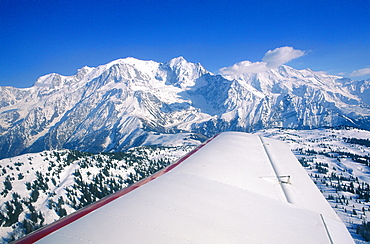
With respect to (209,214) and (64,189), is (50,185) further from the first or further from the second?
(209,214)

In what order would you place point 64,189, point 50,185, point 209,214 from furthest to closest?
1. point 50,185
2. point 64,189
3. point 209,214

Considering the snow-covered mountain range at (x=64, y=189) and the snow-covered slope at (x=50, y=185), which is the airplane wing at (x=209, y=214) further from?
the snow-covered slope at (x=50, y=185)

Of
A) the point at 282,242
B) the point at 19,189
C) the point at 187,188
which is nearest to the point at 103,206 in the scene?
the point at 187,188

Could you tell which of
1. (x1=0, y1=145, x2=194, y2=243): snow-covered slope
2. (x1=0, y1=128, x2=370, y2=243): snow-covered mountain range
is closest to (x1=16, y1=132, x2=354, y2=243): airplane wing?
(x1=0, y1=128, x2=370, y2=243): snow-covered mountain range

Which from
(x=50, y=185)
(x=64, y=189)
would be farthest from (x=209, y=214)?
(x=50, y=185)

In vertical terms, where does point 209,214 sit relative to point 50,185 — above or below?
above

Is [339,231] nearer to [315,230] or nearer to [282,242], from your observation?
[315,230]

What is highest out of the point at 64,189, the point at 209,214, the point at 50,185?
the point at 209,214

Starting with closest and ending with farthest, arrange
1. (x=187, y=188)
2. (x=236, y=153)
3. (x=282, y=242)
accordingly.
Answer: (x=282, y=242) → (x=187, y=188) → (x=236, y=153)
